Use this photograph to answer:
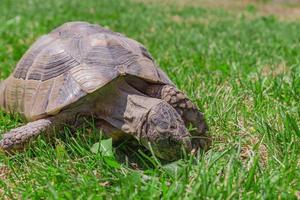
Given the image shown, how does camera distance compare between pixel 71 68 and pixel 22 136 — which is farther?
pixel 71 68

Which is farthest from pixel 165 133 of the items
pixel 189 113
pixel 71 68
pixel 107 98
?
pixel 71 68

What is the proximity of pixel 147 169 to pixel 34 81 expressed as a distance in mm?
1086

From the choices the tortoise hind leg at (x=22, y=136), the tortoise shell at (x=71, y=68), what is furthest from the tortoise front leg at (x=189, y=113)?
the tortoise hind leg at (x=22, y=136)

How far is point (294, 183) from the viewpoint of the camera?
2.41 metres

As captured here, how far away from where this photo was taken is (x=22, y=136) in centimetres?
304

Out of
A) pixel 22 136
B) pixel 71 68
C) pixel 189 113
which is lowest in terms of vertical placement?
pixel 22 136

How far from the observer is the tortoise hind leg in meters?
3.04

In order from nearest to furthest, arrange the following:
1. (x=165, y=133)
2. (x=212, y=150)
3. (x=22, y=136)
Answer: (x=165, y=133) → (x=212, y=150) → (x=22, y=136)

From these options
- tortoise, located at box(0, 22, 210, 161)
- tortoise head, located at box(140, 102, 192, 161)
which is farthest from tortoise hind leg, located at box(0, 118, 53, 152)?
tortoise head, located at box(140, 102, 192, 161)

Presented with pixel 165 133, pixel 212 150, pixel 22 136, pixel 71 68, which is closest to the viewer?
pixel 165 133

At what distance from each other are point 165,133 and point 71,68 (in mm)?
859

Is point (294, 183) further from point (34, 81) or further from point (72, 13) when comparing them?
point (72, 13)

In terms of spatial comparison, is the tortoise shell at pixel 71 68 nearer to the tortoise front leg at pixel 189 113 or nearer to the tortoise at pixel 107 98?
the tortoise at pixel 107 98

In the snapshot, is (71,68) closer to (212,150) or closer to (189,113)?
(189,113)
